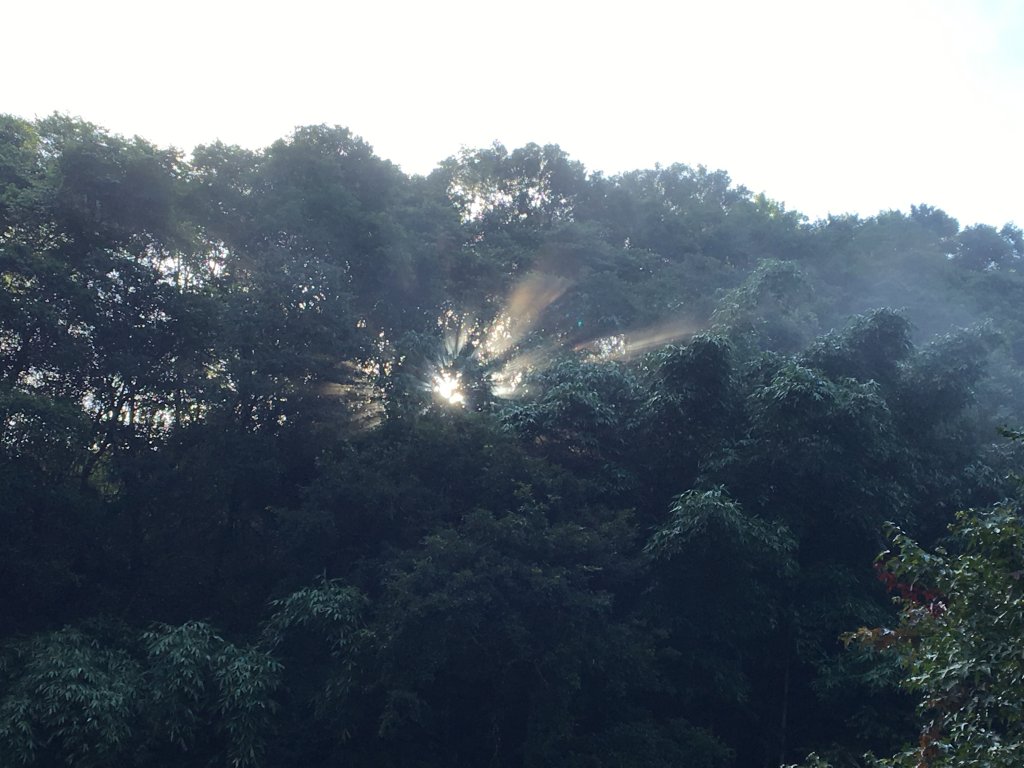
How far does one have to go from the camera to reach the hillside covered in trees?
35.5 feet

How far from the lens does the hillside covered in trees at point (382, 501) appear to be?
10828 mm

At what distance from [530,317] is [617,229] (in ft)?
17.2

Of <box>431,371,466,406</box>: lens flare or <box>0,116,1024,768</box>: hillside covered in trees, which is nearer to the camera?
<box>0,116,1024,768</box>: hillside covered in trees

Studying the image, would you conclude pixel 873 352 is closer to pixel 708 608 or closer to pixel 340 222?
pixel 708 608

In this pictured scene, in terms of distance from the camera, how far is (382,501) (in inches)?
502

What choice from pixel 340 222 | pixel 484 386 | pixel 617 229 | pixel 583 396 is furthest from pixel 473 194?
pixel 583 396

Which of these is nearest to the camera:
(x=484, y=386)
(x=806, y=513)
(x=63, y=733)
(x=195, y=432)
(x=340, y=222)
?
(x=63, y=733)

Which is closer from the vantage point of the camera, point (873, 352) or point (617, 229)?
point (873, 352)

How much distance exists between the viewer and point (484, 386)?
15883mm

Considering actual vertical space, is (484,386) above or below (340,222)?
below

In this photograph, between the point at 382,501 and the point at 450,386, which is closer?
the point at 382,501

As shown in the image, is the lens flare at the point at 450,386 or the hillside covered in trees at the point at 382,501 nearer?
the hillside covered in trees at the point at 382,501

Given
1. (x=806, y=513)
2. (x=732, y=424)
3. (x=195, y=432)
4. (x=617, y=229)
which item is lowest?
(x=806, y=513)

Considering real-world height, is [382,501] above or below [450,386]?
below
